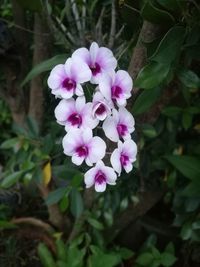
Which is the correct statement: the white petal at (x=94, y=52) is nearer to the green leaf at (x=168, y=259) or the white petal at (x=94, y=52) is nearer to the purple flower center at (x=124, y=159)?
the purple flower center at (x=124, y=159)

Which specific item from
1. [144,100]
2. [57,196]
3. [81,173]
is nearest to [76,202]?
[57,196]

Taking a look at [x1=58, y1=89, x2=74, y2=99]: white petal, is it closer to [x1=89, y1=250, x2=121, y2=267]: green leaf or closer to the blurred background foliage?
the blurred background foliage

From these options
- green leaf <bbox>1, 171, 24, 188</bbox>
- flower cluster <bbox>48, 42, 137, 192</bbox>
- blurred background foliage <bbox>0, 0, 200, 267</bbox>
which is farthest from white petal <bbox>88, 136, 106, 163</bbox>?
green leaf <bbox>1, 171, 24, 188</bbox>

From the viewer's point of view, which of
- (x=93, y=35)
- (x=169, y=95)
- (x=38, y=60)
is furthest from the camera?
(x=38, y=60)

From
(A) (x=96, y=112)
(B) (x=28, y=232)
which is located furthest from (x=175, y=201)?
(A) (x=96, y=112)

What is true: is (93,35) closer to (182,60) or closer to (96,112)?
(182,60)

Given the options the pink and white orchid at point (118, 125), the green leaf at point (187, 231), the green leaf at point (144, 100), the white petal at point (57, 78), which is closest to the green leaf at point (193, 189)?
the green leaf at point (187, 231)
